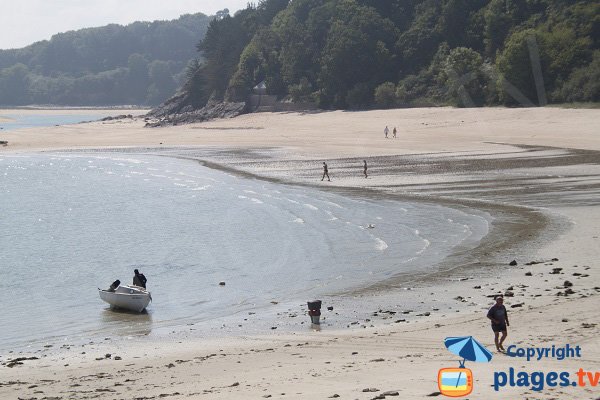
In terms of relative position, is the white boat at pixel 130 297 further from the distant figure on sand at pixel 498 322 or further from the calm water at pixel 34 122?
the calm water at pixel 34 122

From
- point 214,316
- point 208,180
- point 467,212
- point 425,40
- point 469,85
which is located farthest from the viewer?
point 425,40

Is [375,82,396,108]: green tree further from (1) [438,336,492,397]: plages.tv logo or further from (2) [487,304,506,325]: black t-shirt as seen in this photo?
(1) [438,336,492,397]: plages.tv logo

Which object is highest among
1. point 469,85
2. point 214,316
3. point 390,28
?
point 390,28

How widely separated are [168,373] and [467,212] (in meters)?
22.8

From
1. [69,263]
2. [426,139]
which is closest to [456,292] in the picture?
[69,263]

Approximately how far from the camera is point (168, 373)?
678 inches

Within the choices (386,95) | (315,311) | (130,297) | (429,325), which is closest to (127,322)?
(130,297)

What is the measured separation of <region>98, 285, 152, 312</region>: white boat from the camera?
24.0 metres

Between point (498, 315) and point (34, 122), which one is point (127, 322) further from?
point (34, 122)

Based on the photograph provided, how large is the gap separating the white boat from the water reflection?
165 mm

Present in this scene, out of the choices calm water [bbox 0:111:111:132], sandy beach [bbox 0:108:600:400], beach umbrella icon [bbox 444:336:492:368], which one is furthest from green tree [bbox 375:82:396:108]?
beach umbrella icon [bbox 444:336:492:368]

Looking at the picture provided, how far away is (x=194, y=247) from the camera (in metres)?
33.4

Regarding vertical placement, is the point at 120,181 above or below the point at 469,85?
below

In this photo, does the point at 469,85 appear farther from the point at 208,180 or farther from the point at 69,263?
the point at 69,263
